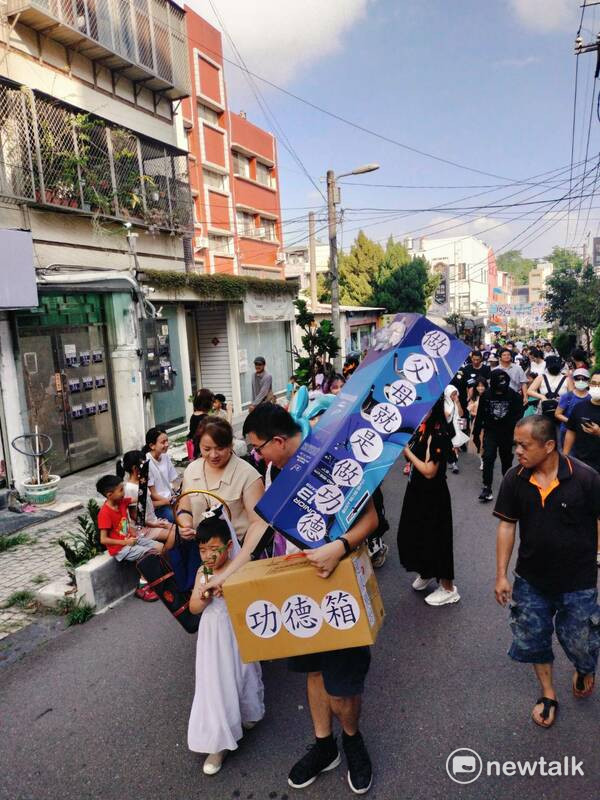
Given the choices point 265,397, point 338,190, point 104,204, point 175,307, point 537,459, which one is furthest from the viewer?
point 338,190

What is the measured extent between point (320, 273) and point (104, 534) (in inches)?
1350

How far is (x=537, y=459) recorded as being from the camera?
2.87m

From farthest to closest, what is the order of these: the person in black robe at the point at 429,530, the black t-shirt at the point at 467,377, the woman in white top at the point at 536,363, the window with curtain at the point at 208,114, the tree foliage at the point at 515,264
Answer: the tree foliage at the point at 515,264 → the window with curtain at the point at 208,114 → the black t-shirt at the point at 467,377 → the woman in white top at the point at 536,363 → the person in black robe at the point at 429,530

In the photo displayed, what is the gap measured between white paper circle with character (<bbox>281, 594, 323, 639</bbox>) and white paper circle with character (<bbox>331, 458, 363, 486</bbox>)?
51cm

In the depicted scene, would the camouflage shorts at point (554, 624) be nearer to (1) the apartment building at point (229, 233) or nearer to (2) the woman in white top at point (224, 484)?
(2) the woman in white top at point (224, 484)

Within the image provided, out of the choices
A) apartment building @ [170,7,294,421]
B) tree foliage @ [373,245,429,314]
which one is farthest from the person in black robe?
tree foliage @ [373,245,429,314]

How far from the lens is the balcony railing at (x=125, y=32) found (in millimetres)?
9047

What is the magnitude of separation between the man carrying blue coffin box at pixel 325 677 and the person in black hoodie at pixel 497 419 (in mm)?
4852

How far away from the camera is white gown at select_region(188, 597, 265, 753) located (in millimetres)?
2764

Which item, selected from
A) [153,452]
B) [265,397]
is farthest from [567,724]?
[265,397]

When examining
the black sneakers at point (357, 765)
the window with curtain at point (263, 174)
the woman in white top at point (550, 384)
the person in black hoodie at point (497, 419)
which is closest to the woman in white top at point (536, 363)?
the woman in white top at point (550, 384)

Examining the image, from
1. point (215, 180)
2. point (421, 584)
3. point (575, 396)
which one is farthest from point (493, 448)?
point (215, 180)

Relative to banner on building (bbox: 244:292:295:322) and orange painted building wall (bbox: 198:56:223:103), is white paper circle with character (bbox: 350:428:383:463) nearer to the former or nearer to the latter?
banner on building (bbox: 244:292:295:322)

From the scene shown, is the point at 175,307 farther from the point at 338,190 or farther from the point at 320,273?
the point at 320,273
